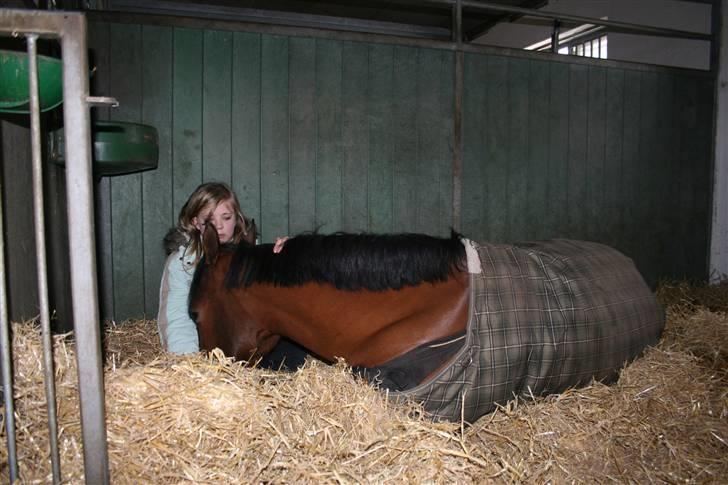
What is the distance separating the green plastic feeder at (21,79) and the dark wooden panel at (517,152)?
3.04m

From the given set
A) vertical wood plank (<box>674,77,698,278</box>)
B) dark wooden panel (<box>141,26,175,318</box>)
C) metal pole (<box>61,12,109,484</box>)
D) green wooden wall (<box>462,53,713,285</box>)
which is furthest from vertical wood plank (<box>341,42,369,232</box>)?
vertical wood plank (<box>674,77,698,278</box>)

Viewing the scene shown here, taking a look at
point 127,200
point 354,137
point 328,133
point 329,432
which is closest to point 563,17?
point 354,137

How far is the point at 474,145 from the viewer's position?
3666mm

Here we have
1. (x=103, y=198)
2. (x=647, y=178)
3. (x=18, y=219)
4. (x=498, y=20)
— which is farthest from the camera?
(x=498, y=20)

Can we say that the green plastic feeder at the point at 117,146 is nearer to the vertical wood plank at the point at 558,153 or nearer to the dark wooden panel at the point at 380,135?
the dark wooden panel at the point at 380,135

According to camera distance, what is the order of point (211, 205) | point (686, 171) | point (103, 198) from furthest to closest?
1. point (686, 171)
2. point (103, 198)
3. point (211, 205)

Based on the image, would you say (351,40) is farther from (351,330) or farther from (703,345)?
(703,345)

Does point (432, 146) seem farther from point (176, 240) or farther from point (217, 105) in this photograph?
point (176, 240)

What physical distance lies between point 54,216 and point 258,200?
3.56 ft

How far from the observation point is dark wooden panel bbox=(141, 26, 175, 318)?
2.95 metres

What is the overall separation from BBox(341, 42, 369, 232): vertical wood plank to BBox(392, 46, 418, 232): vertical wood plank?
20 centimetres

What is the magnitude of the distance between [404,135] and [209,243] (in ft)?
6.55

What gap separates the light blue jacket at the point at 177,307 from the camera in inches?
79.8

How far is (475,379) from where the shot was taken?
1.61m
